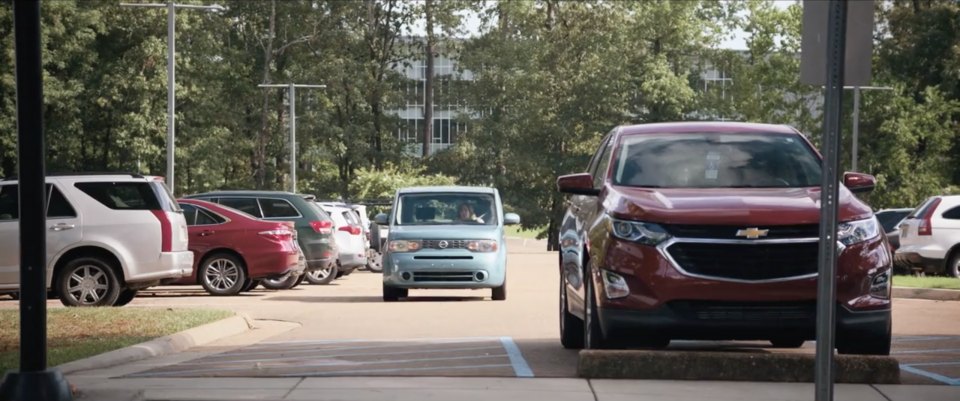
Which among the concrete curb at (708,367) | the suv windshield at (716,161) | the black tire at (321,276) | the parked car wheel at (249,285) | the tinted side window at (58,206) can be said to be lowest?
the black tire at (321,276)

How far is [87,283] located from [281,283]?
7.89m

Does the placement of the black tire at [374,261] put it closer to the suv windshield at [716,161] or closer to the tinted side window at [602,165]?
the tinted side window at [602,165]

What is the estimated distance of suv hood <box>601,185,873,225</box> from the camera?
1081 centimetres

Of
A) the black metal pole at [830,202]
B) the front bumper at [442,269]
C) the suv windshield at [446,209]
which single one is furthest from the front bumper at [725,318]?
the suv windshield at [446,209]

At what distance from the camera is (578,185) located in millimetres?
12227

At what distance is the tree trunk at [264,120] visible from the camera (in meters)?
71.7

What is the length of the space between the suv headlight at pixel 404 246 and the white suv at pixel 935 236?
11.1 metres

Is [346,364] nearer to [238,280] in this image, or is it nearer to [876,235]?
[876,235]

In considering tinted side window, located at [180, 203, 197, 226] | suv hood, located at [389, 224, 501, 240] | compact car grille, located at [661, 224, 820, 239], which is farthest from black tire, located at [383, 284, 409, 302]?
compact car grille, located at [661, 224, 820, 239]

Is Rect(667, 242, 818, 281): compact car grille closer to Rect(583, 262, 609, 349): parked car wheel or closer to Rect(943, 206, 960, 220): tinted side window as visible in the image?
Rect(583, 262, 609, 349): parked car wheel

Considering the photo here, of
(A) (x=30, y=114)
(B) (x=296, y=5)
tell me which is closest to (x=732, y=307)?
(A) (x=30, y=114)

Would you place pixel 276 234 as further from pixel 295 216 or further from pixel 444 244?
pixel 444 244

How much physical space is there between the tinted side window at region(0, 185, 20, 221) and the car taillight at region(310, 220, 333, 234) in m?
8.11

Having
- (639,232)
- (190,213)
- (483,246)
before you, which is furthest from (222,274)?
(639,232)
